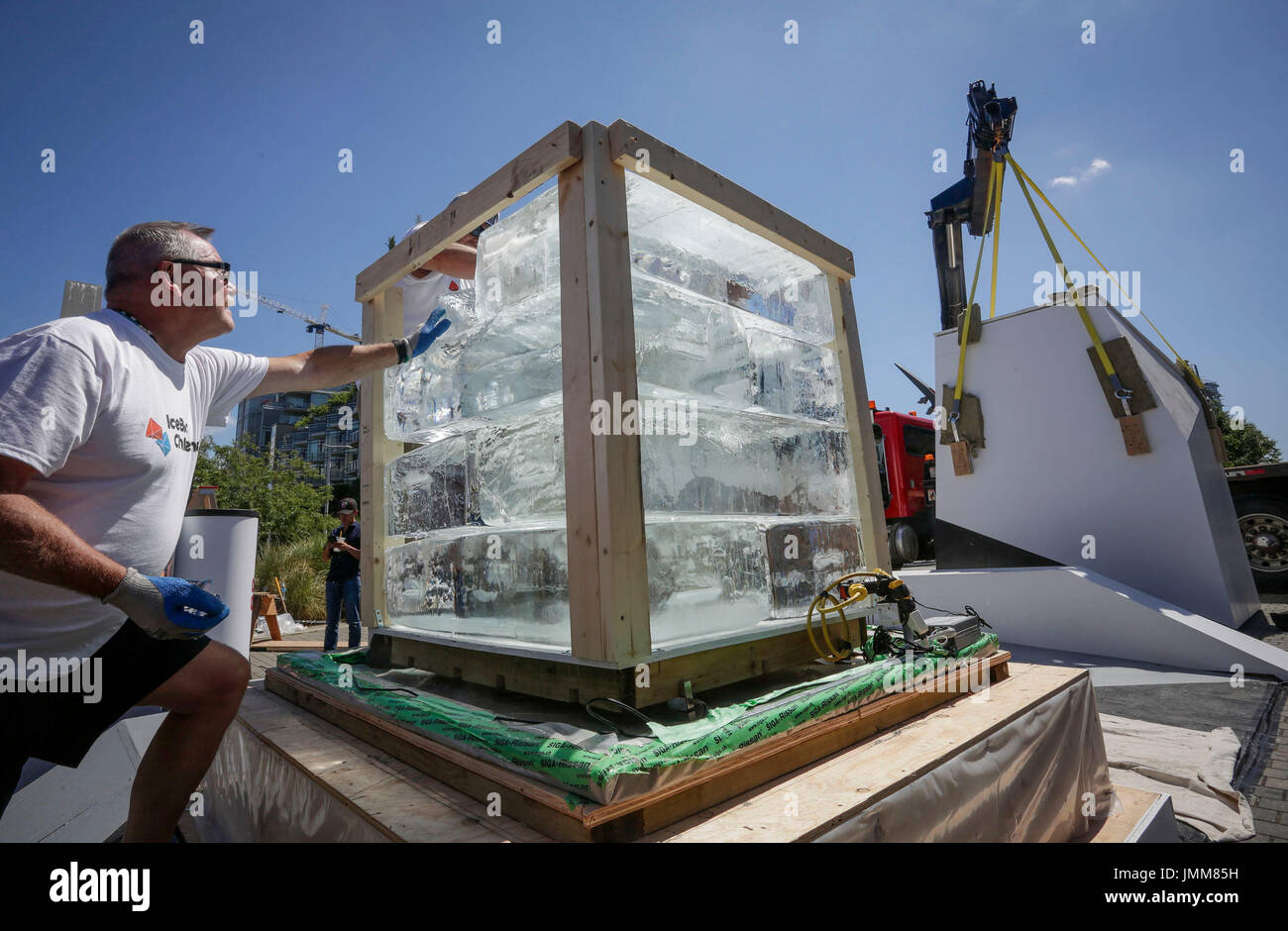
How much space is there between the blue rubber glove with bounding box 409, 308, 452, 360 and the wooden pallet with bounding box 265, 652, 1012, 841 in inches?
49.3

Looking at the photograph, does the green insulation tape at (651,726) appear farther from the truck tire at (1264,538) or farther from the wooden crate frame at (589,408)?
the truck tire at (1264,538)

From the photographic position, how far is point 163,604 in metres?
1.20

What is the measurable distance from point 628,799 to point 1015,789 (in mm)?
1351

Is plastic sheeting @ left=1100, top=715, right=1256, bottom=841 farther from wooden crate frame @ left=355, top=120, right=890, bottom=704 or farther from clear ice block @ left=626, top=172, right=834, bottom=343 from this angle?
clear ice block @ left=626, top=172, right=834, bottom=343

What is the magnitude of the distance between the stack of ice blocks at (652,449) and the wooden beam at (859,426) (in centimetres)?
16

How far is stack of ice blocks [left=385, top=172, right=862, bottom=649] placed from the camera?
197 centimetres

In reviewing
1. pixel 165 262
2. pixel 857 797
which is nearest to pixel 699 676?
pixel 857 797

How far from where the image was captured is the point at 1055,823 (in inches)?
76.2

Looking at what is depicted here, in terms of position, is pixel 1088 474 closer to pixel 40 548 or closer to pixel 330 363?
pixel 330 363

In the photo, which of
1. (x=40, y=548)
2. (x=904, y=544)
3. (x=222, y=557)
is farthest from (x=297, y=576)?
(x=40, y=548)

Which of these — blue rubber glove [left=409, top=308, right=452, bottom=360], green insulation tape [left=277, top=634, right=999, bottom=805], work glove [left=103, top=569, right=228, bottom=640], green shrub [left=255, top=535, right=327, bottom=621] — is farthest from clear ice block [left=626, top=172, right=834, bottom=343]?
green shrub [left=255, top=535, right=327, bottom=621]

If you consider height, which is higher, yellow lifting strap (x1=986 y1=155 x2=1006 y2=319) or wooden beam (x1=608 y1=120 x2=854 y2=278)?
yellow lifting strap (x1=986 y1=155 x2=1006 y2=319)

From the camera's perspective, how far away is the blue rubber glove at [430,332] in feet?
7.49

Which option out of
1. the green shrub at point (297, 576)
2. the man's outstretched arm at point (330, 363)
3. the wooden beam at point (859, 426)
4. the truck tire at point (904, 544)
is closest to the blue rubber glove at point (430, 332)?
the man's outstretched arm at point (330, 363)
